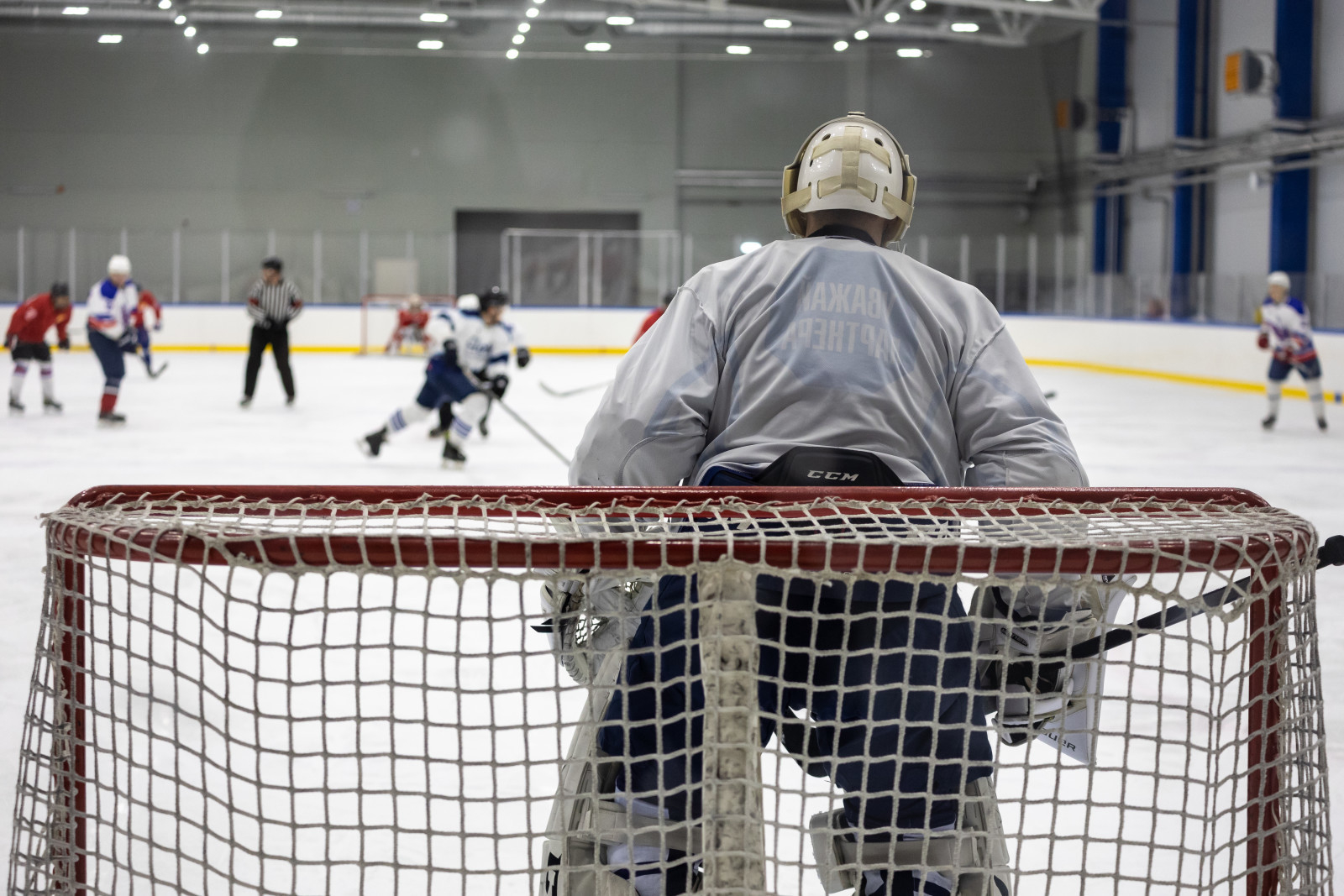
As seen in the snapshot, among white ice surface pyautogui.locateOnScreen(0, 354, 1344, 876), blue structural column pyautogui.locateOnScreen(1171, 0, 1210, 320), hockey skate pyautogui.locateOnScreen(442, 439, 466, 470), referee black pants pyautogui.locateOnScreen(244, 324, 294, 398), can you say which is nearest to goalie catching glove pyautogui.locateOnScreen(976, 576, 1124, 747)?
white ice surface pyautogui.locateOnScreen(0, 354, 1344, 876)

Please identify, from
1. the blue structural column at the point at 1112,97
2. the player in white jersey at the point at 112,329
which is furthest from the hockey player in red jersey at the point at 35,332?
the blue structural column at the point at 1112,97

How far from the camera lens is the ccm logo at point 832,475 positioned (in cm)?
147

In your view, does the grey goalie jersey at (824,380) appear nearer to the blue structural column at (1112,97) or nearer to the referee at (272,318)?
the referee at (272,318)

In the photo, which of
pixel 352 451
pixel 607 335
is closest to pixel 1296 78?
pixel 607 335

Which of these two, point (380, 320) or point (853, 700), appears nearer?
point (853, 700)

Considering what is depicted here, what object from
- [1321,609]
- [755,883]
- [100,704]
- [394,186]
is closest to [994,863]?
[755,883]

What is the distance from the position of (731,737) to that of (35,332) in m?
9.61

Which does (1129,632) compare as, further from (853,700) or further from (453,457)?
(453,457)

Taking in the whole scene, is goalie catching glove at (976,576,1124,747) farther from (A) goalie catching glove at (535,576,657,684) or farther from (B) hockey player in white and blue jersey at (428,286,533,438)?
(B) hockey player in white and blue jersey at (428,286,533,438)

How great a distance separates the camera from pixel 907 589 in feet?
4.55

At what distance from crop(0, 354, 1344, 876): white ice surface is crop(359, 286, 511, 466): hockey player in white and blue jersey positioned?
26 centimetres

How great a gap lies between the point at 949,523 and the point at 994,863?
0.44m

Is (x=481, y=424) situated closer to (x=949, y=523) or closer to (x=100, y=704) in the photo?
(x=100, y=704)

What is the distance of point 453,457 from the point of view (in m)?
7.36
